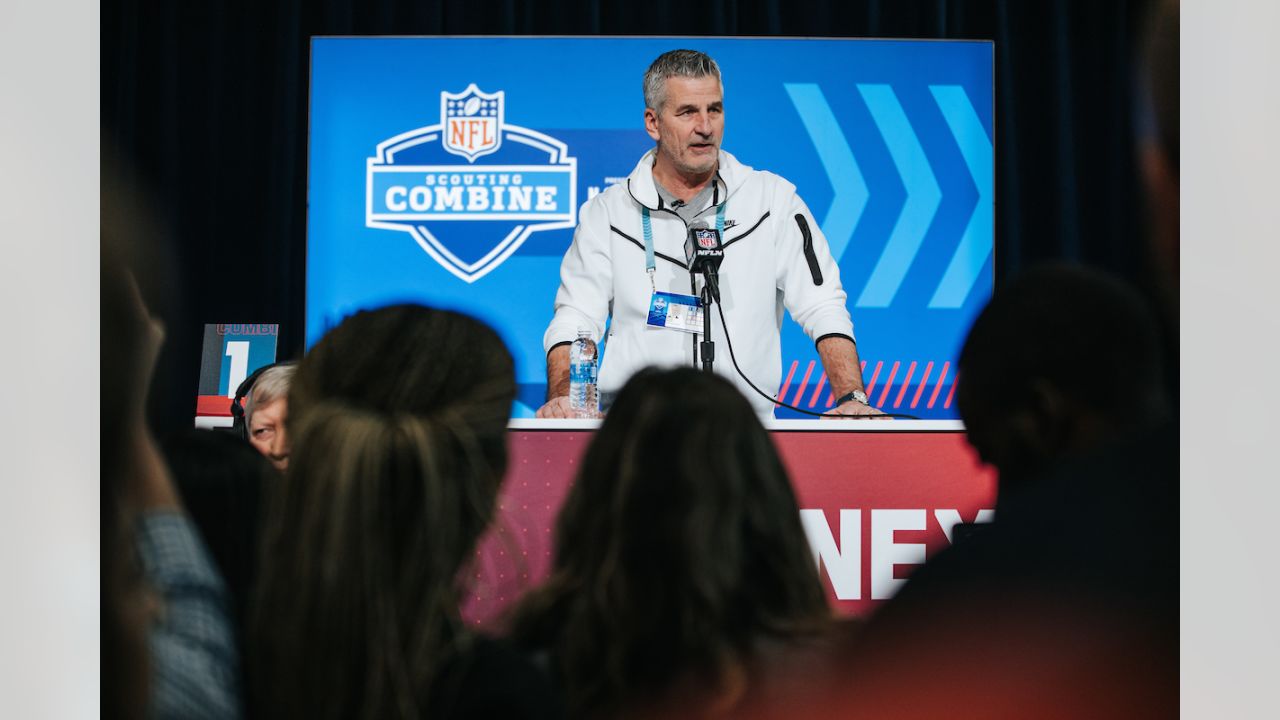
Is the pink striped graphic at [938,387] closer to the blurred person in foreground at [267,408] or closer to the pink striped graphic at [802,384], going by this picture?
the pink striped graphic at [802,384]

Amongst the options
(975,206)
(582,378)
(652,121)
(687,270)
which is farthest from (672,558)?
(975,206)

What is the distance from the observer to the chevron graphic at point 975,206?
414cm

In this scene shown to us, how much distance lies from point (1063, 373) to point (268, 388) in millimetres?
1953

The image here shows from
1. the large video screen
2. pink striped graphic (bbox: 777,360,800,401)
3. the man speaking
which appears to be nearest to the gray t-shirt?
the man speaking

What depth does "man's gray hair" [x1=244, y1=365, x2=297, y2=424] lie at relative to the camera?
254 centimetres

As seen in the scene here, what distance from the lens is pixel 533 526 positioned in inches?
77.6

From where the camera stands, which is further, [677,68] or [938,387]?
[938,387]

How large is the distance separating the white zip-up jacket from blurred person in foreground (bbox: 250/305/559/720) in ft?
7.38

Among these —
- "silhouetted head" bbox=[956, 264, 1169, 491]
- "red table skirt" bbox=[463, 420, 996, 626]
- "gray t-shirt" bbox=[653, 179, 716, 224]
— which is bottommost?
"red table skirt" bbox=[463, 420, 996, 626]

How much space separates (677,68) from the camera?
132 inches

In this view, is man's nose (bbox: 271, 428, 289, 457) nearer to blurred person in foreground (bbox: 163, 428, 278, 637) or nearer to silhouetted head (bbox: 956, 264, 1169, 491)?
blurred person in foreground (bbox: 163, 428, 278, 637)

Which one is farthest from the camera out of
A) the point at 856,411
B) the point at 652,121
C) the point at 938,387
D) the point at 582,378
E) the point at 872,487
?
the point at 938,387

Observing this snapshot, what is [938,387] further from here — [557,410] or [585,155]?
[557,410]

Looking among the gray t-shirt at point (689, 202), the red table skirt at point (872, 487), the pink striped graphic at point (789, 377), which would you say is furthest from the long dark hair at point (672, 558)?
the pink striped graphic at point (789, 377)
